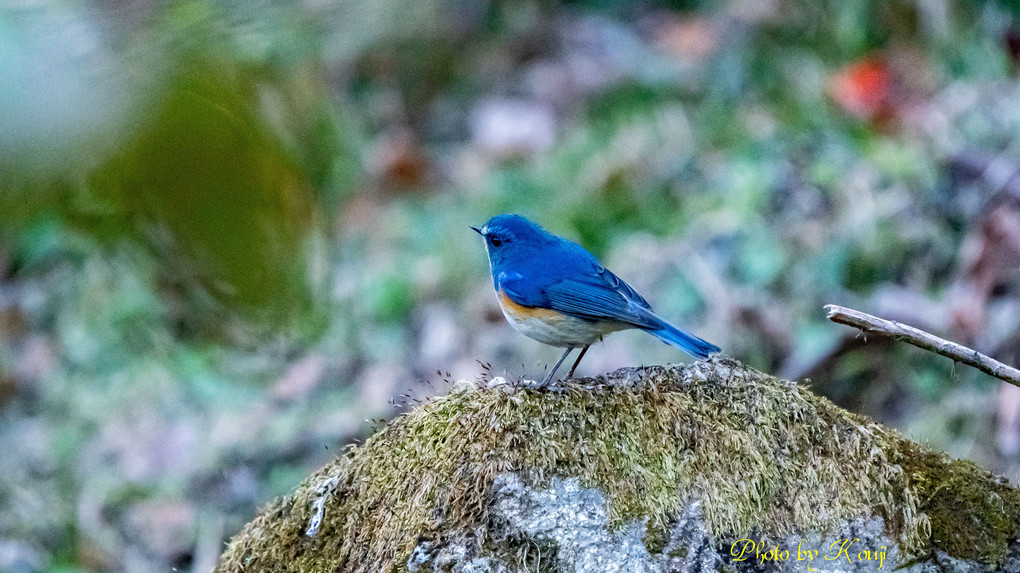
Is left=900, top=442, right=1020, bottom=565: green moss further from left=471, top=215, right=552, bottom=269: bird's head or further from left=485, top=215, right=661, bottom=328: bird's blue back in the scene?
left=471, top=215, right=552, bottom=269: bird's head

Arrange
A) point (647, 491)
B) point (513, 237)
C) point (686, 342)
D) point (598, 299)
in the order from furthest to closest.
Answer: point (513, 237)
point (598, 299)
point (686, 342)
point (647, 491)

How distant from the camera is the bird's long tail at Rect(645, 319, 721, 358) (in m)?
3.05

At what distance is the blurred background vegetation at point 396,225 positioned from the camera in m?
3.76

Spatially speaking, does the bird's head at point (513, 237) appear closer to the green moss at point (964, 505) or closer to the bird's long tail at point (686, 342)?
the bird's long tail at point (686, 342)

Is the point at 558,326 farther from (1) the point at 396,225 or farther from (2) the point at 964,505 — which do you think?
(1) the point at 396,225

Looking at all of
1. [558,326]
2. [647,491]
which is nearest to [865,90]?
[558,326]

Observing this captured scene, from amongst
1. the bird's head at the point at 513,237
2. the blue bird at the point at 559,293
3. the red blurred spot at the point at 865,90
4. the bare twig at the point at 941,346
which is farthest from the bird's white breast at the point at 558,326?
the red blurred spot at the point at 865,90

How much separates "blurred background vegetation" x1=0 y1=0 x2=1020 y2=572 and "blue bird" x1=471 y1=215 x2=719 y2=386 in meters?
0.72

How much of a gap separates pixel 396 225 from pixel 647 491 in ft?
17.5

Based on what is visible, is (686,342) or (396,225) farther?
(396,225)

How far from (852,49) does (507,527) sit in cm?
644

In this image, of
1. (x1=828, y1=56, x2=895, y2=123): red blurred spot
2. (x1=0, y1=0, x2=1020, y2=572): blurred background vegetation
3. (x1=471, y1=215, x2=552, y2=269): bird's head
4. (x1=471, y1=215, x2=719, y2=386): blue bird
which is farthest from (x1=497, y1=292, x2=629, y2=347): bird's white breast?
(x1=828, y1=56, x2=895, y2=123): red blurred spot

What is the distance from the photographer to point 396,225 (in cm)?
764

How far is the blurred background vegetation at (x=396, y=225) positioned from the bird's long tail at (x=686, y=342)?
2.39ft
